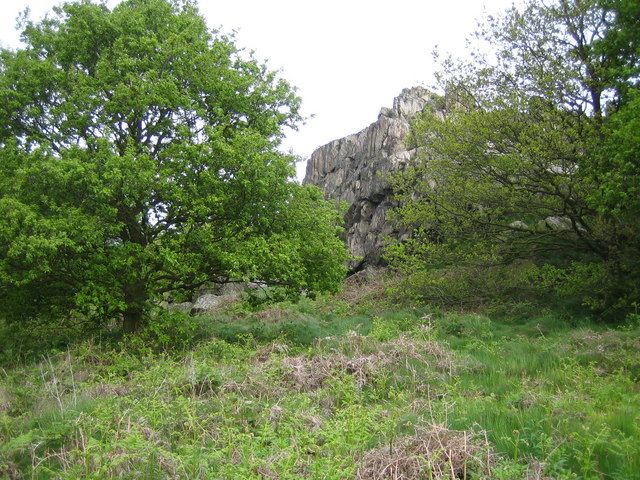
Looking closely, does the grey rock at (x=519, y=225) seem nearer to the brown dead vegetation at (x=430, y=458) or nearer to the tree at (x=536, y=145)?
the tree at (x=536, y=145)

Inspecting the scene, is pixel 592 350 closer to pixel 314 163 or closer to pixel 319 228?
pixel 319 228

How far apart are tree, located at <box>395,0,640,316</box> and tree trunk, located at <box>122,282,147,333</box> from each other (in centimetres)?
881

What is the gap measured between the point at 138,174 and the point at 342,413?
756cm

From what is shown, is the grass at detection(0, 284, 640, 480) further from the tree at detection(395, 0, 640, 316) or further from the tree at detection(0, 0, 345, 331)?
the tree at detection(395, 0, 640, 316)

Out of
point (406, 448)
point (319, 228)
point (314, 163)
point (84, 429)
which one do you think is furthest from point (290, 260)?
point (314, 163)

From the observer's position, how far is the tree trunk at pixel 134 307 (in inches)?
512

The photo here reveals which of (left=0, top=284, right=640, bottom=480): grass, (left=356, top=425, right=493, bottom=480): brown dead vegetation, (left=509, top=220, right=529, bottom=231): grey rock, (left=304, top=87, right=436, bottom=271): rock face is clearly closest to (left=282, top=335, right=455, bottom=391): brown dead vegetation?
(left=0, top=284, right=640, bottom=480): grass

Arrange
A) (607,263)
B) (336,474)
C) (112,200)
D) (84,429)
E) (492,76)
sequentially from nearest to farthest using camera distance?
1. (336,474)
2. (84,429)
3. (112,200)
4. (607,263)
5. (492,76)

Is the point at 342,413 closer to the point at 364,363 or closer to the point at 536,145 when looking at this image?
the point at 364,363

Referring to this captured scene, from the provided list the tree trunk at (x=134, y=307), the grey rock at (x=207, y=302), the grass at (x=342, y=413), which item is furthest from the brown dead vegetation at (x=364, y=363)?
the grey rock at (x=207, y=302)

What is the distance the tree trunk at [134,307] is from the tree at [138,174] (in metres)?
0.05

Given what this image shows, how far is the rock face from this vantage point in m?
28.1

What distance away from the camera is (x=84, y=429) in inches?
231

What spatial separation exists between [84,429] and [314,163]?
30781mm
